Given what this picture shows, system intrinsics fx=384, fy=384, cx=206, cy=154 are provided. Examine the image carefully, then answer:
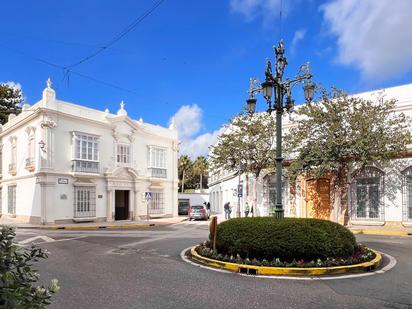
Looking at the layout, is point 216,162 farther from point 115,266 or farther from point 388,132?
point 115,266

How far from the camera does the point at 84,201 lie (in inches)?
1061

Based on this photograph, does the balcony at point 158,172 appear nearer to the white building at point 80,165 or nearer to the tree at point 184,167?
the white building at point 80,165

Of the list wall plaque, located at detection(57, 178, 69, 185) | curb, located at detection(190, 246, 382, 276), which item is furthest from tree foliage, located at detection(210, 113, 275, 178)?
curb, located at detection(190, 246, 382, 276)

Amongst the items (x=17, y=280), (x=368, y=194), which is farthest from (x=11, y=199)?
(x=17, y=280)

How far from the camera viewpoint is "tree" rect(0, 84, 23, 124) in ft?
134

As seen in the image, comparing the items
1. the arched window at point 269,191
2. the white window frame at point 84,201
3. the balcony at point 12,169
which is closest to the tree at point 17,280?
the white window frame at point 84,201

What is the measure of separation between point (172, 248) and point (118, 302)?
7.13 metres

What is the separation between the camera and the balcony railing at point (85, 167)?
26.1 m

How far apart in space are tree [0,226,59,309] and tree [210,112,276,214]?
2333 centimetres

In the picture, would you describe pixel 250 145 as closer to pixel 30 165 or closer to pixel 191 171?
pixel 30 165

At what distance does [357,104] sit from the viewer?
2178 centimetres

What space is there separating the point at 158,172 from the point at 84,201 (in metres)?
7.64

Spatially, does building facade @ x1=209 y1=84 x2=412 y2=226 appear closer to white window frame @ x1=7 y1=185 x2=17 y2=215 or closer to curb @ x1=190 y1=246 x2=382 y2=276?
curb @ x1=190 y1=246 x2=382 y2=276

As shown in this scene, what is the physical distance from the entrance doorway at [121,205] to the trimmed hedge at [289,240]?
21.8m
